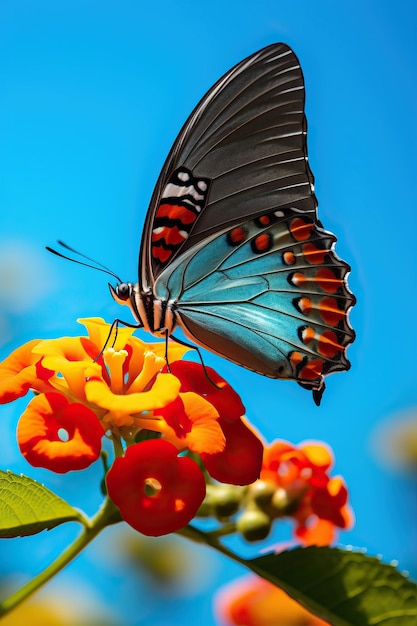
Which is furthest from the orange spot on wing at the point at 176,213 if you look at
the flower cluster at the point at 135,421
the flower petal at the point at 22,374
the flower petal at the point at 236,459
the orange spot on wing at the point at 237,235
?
the flower petal at the point at 236,459

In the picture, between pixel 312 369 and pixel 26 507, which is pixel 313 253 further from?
pixel 26 507

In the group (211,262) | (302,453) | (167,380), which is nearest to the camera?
(167,380)

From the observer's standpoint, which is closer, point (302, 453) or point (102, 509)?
point (102, 509)

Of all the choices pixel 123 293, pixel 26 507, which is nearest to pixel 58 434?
pixel 26 507

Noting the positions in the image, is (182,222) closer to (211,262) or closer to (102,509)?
(211,262)

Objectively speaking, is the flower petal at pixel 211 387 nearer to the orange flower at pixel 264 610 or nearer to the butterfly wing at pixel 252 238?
the butterfly wing at pixel 252 238

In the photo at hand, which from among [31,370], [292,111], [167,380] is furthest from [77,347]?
[292,111]
